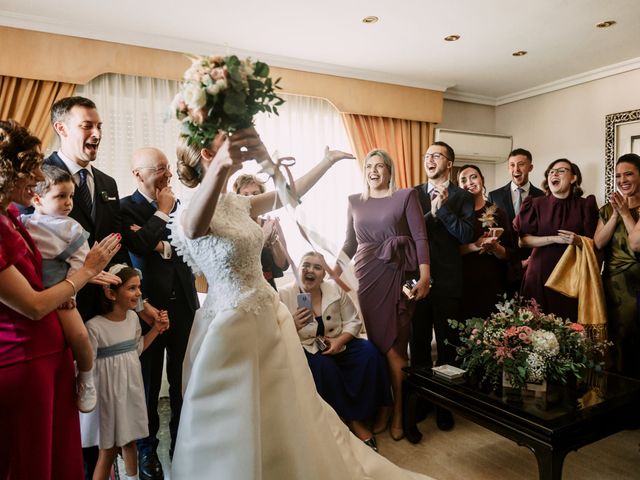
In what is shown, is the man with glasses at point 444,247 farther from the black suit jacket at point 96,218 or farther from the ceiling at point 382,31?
the black suit jacket at point 96,218

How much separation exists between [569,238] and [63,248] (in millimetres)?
3128

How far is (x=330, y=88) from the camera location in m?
4.83

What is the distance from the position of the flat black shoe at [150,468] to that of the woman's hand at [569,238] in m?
2.95

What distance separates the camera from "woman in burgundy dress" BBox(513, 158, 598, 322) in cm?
351

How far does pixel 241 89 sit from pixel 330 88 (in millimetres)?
3558

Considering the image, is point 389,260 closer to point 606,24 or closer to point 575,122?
point 606,24

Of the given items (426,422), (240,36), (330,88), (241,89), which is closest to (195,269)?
(241,89)

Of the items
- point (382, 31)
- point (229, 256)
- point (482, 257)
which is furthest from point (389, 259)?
point (382, 31)

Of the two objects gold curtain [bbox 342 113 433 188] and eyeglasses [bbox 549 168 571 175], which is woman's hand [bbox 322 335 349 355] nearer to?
eyeglasses [bbox 549 168 571 175]

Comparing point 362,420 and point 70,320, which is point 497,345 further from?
point 70,320

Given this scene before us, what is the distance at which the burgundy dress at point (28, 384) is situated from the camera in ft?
4.82

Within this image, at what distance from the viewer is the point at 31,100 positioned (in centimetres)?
358

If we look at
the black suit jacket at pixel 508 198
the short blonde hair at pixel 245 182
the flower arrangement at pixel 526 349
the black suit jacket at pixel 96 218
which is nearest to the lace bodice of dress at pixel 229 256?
the black suit jacket at pixel 96 218

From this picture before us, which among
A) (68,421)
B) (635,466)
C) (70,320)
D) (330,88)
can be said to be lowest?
(635,466)
